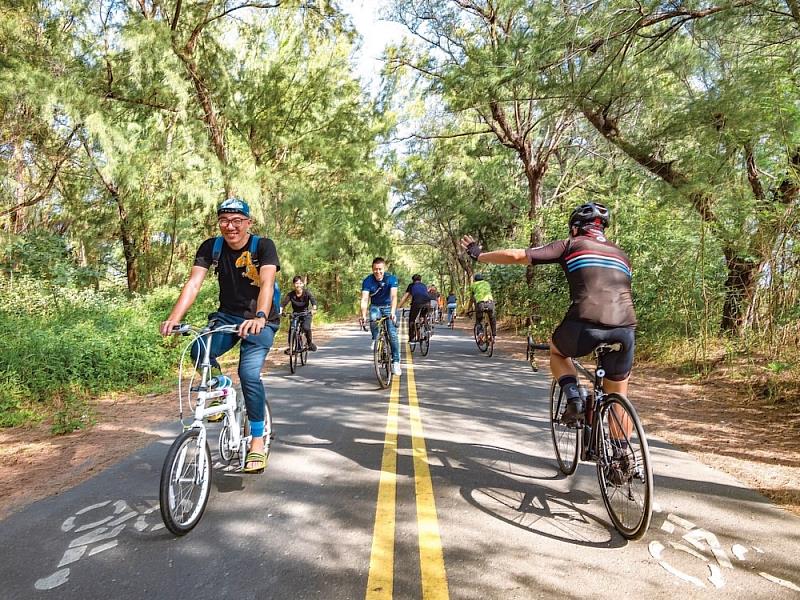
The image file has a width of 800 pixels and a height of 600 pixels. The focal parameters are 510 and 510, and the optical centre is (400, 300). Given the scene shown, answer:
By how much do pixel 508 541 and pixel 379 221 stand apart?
2345 centimetres

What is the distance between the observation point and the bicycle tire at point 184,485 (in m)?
3.24

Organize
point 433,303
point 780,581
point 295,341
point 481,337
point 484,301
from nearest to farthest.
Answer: point 780,581 → point 295,341 → point 484,301 → point 481,337 → point 433,303

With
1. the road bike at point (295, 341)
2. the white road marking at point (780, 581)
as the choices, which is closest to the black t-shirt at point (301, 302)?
the road bike at point (295, 341)

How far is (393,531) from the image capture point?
11.1 ft

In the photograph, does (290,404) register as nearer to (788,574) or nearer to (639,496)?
(639,496)

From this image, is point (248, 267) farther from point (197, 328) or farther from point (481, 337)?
point (481, 337)

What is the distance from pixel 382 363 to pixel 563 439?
181 inches

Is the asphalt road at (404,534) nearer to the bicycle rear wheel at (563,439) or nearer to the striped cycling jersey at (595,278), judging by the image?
the bicycle rear wheel at (563,439)

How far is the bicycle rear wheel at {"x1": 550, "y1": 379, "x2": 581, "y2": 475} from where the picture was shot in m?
4.36

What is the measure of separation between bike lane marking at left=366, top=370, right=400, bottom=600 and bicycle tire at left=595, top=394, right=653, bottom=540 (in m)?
1.54

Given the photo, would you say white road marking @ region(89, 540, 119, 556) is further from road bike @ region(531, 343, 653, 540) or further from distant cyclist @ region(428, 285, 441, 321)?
distant cyclist @ region(428, 285, 441, 321)

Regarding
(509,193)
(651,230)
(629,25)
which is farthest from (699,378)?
(509,193)

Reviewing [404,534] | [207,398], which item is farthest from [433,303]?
[404,534]

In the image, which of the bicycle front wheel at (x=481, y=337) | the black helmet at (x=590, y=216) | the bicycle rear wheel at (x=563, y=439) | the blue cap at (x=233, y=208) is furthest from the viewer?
the bicycle front wheel at (x=481, y=337)
